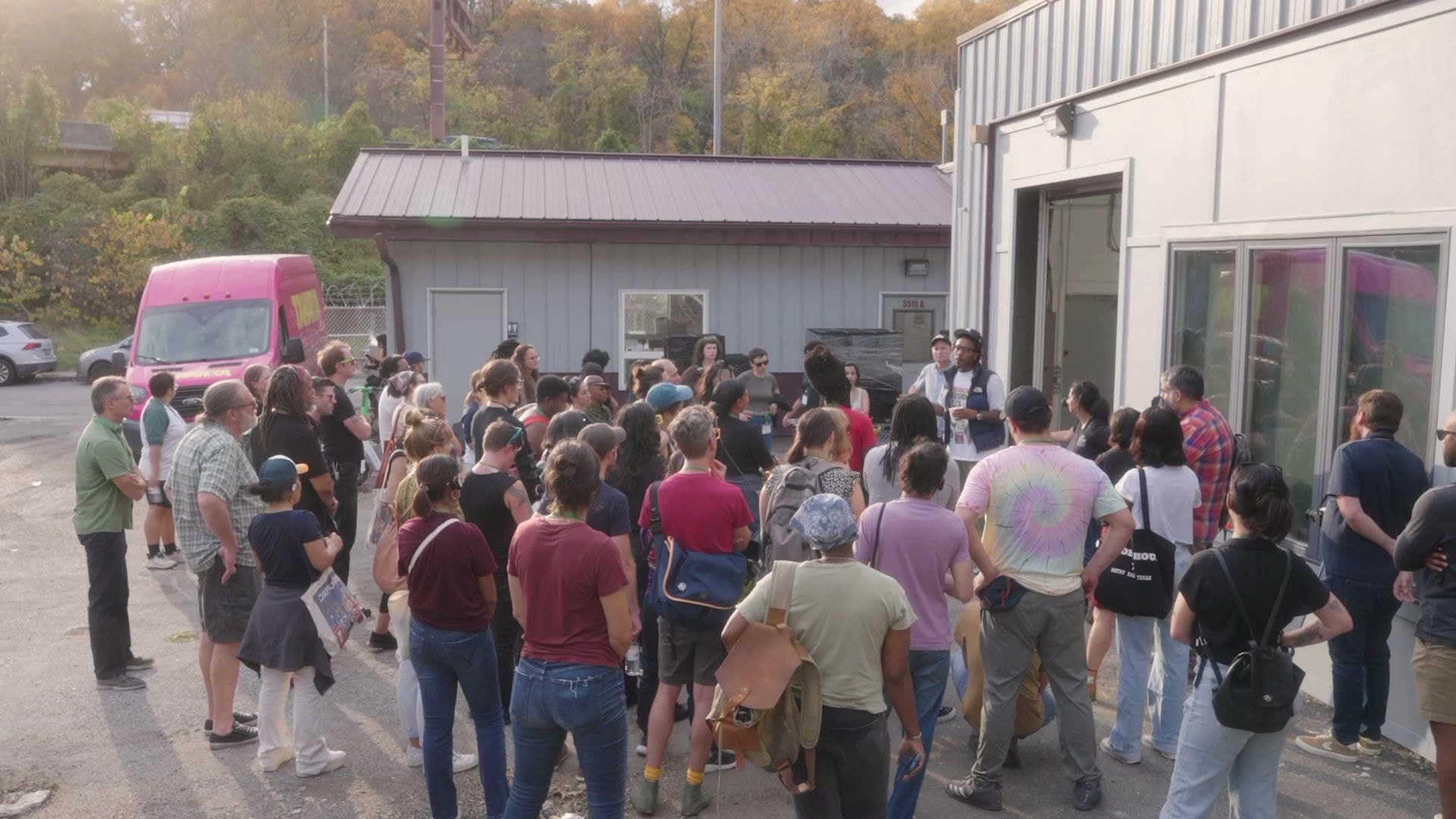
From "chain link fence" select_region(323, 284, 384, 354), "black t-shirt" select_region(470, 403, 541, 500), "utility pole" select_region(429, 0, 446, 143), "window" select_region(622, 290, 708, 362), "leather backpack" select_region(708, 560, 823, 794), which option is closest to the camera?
"leather backpack" select_region(708, 560, 823, 794)

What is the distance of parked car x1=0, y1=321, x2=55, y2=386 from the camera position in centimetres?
2458

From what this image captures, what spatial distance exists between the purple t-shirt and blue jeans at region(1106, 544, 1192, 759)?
1.47 m

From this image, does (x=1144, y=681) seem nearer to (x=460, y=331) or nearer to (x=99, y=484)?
(x=99, y=484)

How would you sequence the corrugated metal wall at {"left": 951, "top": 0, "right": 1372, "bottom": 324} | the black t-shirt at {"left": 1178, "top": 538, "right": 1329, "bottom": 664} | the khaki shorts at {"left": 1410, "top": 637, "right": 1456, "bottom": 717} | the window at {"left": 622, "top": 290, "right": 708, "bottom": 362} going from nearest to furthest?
1. the black t-shirt at {"left": 1178, "top": 538, "right": 1329, "bottom": 664}
2. the khaki shorts at {"left": 1410, "top": 637, "right": 1456, "bottom": 717}
3. the corrugated metal wall at {"left": 951, "top": 0, "right": 1372, "bottom": 324}
4. the window at {"left": 622, "top": 290, "right": 708, "bottom": 362}

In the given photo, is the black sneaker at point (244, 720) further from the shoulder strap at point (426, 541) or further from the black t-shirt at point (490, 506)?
the shoulder strap at point (426, 541)

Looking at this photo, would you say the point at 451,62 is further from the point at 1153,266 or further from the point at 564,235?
the point at 1153,266

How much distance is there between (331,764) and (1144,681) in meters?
3.95

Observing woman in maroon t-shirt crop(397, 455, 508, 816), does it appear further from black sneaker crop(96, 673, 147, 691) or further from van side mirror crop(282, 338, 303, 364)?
van side mirror crop(282, 338, 303, 364)

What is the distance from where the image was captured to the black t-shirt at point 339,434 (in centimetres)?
765

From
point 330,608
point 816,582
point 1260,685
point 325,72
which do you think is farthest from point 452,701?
point 325,72

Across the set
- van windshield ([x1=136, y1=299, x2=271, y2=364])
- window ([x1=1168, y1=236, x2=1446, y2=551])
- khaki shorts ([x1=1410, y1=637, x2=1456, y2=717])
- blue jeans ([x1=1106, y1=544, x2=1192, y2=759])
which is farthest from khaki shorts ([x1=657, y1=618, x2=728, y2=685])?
van windshield ([x1=136, y1=299, x2=271, y2=364])

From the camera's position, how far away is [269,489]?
4812mm

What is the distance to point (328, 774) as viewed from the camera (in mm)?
5184

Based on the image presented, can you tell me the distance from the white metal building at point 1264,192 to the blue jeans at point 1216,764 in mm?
2114
